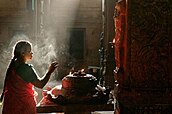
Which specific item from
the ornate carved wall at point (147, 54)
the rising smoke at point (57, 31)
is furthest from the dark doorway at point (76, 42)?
the ornate carved wall at point (147, 54)

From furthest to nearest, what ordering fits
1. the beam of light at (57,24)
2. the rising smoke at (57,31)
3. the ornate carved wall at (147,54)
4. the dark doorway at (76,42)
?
the dark doorway at (76,42) < the beam of light at (57,24) < the rising smoke at (57,31) < the ornate carved wall at (147,54)

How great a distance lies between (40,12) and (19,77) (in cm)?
1501

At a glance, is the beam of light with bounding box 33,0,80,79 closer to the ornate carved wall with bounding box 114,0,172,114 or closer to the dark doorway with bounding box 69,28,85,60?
the dark doorway with bounding box 69,28,85,60

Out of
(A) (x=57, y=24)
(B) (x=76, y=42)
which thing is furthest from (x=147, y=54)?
(A) (x=57, y=24)

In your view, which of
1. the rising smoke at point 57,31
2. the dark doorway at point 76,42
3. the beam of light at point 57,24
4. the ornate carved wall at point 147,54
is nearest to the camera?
the ornate carved wall at point 147,54

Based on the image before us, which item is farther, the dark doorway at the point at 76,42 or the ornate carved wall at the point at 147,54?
the dark doorway at the point at 76,42

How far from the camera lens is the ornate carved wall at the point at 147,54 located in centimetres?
338

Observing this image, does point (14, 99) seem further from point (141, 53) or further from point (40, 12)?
point (40, 12)

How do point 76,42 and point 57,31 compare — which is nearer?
point 57,31

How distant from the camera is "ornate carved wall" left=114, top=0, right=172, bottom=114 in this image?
3.38 metres

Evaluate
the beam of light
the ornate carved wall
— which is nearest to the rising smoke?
the beam of light

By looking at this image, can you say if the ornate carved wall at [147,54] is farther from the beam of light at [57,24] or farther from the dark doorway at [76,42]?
the dark doorway at [76,42]

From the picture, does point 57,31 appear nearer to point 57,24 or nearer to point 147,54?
point 57,24

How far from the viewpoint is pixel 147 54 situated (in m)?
3.41
